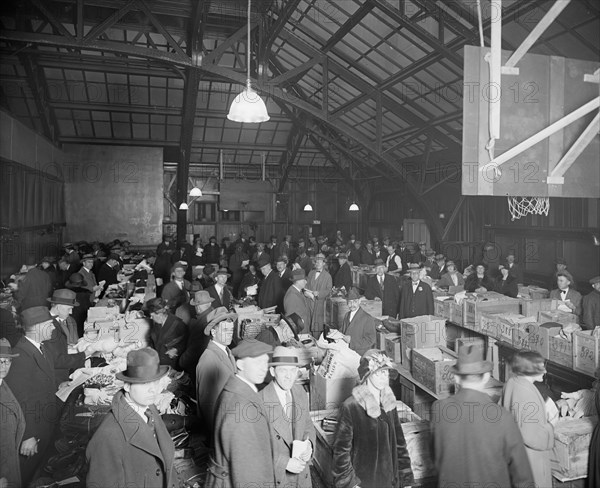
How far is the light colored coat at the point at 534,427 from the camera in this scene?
3.39m

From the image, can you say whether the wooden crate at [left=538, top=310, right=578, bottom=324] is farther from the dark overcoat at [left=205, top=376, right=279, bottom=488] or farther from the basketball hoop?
the dark overcoat at [left=205, top=376, right=279, bottom=488]

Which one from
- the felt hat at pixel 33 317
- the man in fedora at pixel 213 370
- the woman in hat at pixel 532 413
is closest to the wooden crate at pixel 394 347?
the man in fedora at pixel 213 370

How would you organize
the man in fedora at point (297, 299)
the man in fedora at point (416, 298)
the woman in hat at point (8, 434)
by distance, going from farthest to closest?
the man in fedora at point (416, 298) → the man in fedora at point (297, 299) → the woman in hat at point (8, 434)

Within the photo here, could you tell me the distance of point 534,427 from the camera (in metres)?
3.39

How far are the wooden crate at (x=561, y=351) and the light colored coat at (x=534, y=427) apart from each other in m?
3.20

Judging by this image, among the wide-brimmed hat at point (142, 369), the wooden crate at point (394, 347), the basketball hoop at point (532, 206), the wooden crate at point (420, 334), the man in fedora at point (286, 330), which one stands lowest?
the wooden crate at point (394, 347)

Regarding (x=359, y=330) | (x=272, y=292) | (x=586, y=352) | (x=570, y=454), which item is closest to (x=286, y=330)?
(x=359, y=330)

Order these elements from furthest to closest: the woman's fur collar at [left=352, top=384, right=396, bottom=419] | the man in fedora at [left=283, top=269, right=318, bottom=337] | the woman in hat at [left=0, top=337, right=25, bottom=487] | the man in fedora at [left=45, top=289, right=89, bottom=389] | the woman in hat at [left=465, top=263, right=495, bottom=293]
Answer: the woman in hat at [left=465, top=263, right=495, bottom=293] < the man in fedora at [left=283, top=269, right=318, bottom=337] < the man in fedora at [left=45, top=289, right=89, bottom=389] < the woman's fur collar at [left=352, top=384, right=396, bottom=419] < the woman in hat at [left=0, top=337, right=25, bottom=487]

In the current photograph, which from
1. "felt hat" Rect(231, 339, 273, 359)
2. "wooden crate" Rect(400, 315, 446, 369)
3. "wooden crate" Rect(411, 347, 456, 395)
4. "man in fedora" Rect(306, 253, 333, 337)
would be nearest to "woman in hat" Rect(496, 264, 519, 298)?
"wooden crate" Rect(400, 315, 446, 369)

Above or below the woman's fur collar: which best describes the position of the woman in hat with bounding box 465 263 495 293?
above

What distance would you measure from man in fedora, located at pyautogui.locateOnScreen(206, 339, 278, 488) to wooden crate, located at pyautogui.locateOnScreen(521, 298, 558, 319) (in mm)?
6686

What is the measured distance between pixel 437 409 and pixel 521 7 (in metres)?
7.17

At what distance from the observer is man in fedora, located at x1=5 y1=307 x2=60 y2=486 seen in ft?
12.8

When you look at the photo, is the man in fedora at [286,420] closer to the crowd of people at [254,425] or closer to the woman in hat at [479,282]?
the crowd of people at [254,425]
